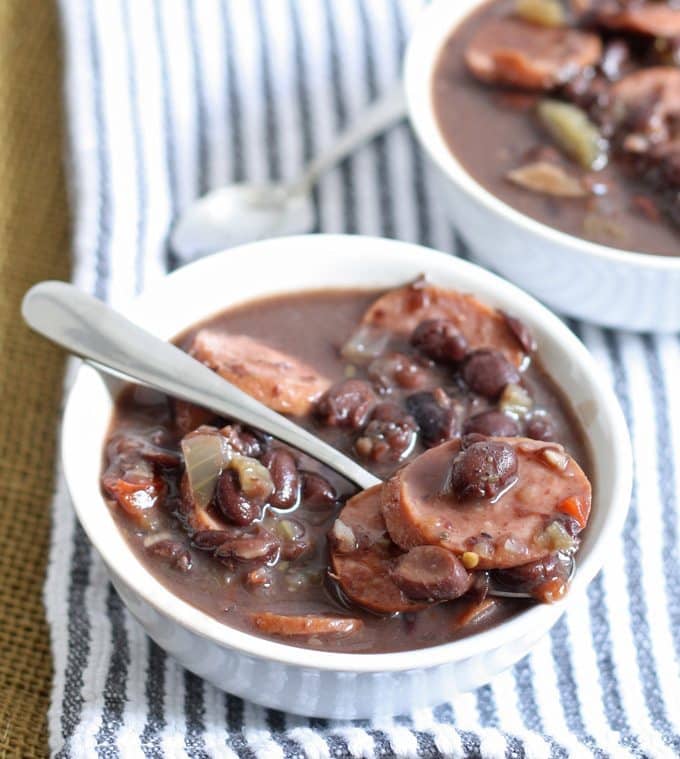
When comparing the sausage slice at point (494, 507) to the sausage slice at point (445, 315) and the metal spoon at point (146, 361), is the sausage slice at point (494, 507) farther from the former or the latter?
the sausage slice at point (445, 315)

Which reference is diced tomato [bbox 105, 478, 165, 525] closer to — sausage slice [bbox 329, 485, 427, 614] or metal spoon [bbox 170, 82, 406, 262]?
sausage slice [bbox 329, 485, 427, 614]

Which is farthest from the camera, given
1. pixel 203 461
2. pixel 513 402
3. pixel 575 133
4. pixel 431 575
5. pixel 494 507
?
pixel 575 133

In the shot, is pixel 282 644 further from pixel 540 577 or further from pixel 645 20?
pixel 645 20

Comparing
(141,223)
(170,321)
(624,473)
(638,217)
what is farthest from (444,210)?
(624,473)

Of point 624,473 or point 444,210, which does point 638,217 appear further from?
point 624,473

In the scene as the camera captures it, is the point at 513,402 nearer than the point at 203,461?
No

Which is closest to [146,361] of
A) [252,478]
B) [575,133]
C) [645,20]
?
[252,478]
